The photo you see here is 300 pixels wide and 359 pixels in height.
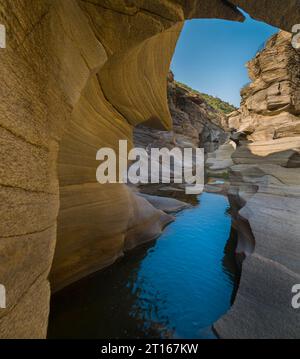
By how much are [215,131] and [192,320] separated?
38.7m

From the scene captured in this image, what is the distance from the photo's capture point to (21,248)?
1.62 m

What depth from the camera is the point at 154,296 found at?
4539 mm

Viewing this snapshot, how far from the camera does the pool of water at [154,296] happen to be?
354cm
